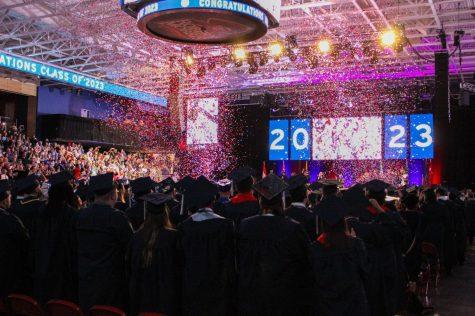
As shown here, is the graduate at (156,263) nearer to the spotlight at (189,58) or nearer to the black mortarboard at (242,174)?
the black mortarboard at (242,174)

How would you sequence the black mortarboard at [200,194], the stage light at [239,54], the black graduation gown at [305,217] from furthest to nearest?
1. the stage light at [239,54]
2. the black graduation gown at [305,217]
3. the black mortarboard at [200,194]

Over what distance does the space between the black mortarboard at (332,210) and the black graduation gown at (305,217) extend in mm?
1465

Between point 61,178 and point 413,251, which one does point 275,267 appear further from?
point 413,251

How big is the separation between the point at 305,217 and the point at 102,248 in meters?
1.97

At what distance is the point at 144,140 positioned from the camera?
25.7 m

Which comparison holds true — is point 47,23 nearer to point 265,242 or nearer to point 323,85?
point 323,85

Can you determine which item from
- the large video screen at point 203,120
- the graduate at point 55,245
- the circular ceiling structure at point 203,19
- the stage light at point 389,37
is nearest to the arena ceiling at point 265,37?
the stage light at point 389,37

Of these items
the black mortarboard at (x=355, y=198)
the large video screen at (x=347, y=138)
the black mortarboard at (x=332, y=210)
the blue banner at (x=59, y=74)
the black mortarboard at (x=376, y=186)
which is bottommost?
the black mortarboard at (x=332, y=210)

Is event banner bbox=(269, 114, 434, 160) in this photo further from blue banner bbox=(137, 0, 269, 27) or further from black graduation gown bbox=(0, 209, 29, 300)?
black graduation gown bbox=(0, 209, 29, 300)

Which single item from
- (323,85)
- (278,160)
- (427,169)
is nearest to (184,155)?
(278,160)

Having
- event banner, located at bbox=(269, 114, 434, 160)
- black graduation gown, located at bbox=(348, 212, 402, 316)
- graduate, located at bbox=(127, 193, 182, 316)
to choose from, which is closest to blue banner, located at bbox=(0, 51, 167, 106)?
event banner, located at bbox=(269, 114, 434, 160)

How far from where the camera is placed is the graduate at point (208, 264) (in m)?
3.66

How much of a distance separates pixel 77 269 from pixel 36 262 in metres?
0.38

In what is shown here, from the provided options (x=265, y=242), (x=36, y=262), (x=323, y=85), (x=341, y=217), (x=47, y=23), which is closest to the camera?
(x=341, y=217)
